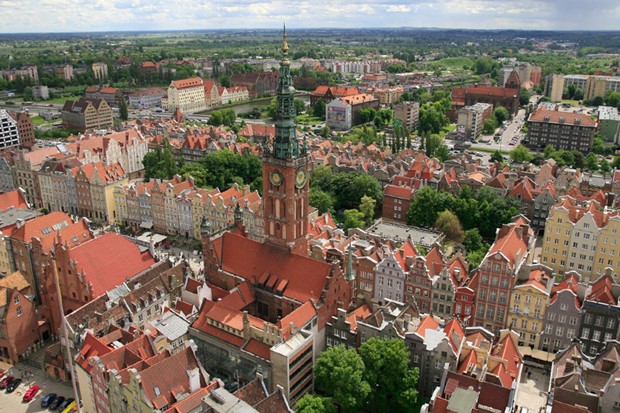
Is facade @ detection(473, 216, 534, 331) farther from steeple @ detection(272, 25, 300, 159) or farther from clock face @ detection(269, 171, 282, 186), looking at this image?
steeple @ detection(272, 25, 300, 159)

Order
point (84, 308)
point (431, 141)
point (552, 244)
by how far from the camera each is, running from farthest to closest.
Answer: point (431, 141)
point (552, 244)
point (84, 308)

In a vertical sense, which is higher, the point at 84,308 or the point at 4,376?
the point at 84,308

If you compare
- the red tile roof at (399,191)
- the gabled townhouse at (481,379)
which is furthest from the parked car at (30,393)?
the red tile roof at (399,191)

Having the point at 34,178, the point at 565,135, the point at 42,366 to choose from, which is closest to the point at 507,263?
the point at 42,366

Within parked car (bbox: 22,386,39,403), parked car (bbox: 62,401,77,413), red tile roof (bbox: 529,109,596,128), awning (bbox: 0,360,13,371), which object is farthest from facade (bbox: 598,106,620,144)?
awning (bbox: 0,360,13,371)

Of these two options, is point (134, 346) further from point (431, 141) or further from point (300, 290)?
point (431, 141)

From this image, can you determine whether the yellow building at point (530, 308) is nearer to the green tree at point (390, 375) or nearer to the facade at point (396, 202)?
the green tree at point (390, 375)
